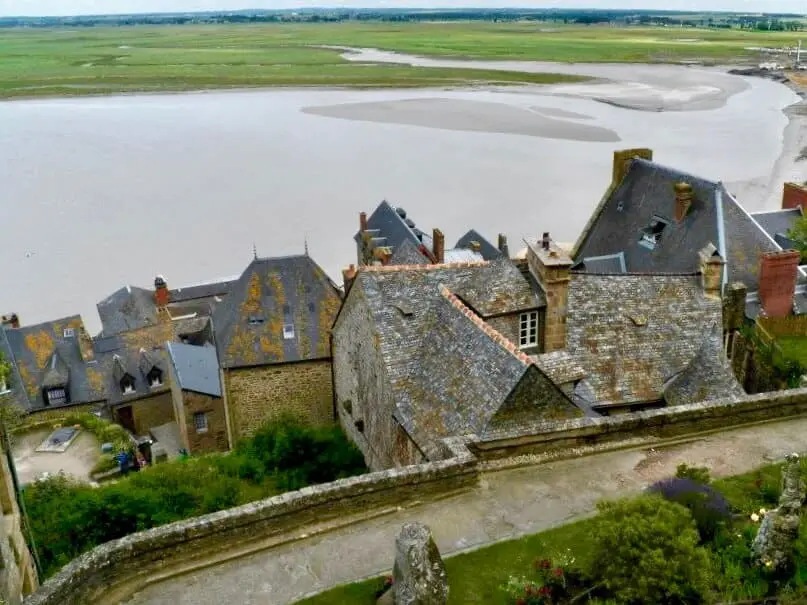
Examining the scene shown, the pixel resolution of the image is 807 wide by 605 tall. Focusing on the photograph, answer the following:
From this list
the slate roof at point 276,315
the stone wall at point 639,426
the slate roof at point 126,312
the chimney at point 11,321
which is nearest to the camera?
the stone wall at point 639,426

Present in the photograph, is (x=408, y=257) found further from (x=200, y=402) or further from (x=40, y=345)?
(x=40, y=345)

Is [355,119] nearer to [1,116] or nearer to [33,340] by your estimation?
[1,116]

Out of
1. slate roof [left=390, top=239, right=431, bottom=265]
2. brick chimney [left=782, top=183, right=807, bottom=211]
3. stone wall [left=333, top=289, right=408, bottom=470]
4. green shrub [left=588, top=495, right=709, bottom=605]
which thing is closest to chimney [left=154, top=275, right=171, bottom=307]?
slate roof [left=390, top=239, right=431, bottom=265]

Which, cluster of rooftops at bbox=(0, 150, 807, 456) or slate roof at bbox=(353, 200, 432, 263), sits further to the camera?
slate roof at bbox=(353, 200, 432, 263)

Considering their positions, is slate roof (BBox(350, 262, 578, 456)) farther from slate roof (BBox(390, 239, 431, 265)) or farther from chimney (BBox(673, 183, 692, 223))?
chimney (BBox(673, 183, 692, 223))

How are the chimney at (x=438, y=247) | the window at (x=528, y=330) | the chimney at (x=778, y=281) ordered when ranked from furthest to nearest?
the chimney at (x=438, y=247) → the chimney at (x=778, y=281) → the window at (x=528, y=330)

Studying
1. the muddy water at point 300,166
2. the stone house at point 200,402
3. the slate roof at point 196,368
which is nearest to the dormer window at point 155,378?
the slate roof at point 196,368

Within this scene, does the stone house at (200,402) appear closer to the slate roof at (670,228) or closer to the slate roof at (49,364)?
the slate roof at (49,364)

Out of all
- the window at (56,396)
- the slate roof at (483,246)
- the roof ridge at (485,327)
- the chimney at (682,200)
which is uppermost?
the chimney at (682,200)
